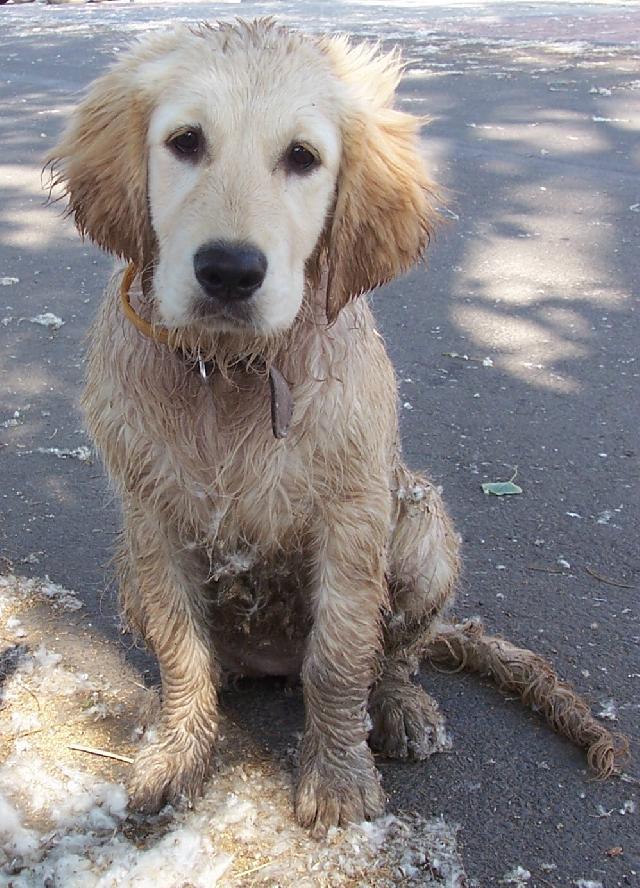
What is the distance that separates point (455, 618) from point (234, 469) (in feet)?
3.83

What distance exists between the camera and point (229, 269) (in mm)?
2268

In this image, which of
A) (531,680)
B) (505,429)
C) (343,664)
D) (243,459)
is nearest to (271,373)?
(243,459)

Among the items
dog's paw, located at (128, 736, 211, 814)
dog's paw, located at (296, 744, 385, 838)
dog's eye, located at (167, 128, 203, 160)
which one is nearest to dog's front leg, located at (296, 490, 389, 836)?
dog's paw, located at (296, 744, 385, 838)

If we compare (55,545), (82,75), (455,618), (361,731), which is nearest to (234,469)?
(361,731)

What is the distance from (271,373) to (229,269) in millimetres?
395

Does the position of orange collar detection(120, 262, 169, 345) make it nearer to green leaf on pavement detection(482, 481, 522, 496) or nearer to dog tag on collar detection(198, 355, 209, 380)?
dog tag on collar detection(198, 355, 209, 380)

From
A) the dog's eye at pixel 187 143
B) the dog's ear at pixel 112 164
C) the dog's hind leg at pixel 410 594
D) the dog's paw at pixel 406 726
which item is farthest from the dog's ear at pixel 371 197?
the dog's paw at pixel 406 726

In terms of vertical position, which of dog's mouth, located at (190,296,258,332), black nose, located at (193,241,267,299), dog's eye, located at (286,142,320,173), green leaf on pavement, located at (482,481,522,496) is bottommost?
green leaf on pavement, located at (482,481,522,496)

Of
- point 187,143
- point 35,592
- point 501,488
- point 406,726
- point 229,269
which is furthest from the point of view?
point 501,488

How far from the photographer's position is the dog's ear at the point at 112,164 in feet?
8.21

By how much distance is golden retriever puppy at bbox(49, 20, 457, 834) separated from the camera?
7.82ft

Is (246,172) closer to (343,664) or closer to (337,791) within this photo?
(343,664)

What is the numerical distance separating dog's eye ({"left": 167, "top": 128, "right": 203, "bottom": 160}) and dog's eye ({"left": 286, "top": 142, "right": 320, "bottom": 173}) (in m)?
0.20

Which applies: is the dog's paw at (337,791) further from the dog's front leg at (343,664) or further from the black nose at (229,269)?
the black nose at (229,269)
